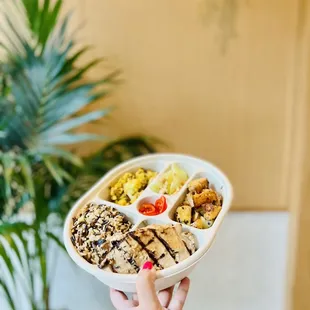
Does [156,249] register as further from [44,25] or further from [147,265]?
[44,25]

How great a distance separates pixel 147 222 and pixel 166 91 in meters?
0.75

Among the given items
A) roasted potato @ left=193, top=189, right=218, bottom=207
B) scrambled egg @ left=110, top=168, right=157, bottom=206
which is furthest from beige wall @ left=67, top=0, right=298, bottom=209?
roasted potato @ left=193, top=189, right=218, bottom=207

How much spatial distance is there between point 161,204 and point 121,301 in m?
0.24

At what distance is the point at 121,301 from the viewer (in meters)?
1.03

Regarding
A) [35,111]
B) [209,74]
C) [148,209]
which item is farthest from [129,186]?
[209,74]

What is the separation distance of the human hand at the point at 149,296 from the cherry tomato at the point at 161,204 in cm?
17

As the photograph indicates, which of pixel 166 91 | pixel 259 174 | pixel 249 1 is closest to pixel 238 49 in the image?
pixel 249 1

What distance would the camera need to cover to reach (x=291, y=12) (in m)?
1.62

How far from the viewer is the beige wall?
1625 mm

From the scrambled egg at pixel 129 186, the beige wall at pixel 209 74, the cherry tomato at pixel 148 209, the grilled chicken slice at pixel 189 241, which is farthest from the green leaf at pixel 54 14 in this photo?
the grilled chicken slice at pixel 189 241

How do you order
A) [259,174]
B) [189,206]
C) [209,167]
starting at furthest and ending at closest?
[259,174] → [209,167] → [189,206]

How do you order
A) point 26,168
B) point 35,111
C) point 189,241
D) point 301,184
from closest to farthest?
point 189,241 < point 26,168 < point 35,111 < point 301,184

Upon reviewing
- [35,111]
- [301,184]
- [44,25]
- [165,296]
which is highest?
[44,25]

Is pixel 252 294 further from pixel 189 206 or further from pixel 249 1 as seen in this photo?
pixel 249 1
